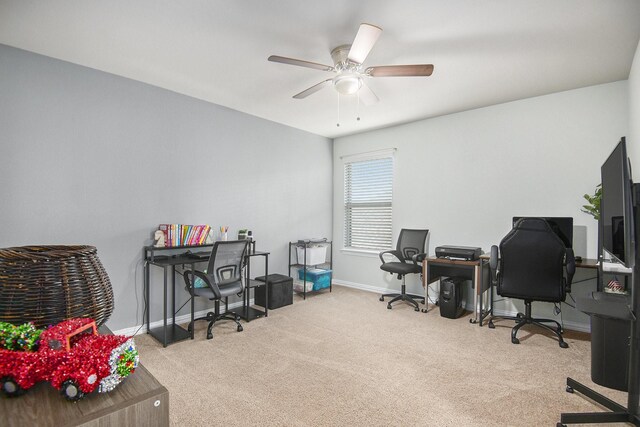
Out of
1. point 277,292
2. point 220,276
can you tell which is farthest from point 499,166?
point 220,276

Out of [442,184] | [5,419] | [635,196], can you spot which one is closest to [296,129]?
[442,184]

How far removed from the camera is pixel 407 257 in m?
4.49

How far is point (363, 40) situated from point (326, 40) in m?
0.51

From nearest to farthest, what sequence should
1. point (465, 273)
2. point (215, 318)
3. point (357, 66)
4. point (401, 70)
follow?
point (401, 70), point (357, 66), point (215, 318), point (465, 273)

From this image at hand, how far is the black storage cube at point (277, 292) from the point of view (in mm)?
4160

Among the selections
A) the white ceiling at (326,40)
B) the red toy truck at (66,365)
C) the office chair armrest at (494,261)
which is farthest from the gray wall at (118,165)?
the office chair armrest at (494,261)

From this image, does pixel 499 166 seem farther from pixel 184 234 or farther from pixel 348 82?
pixel 184 234

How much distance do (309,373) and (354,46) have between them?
243 cm

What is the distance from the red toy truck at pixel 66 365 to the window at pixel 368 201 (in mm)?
4610

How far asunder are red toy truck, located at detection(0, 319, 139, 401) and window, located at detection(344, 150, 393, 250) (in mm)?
4610

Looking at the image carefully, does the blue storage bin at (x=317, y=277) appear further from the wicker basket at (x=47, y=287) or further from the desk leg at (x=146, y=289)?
the wicker basket at (x=47, y=287)

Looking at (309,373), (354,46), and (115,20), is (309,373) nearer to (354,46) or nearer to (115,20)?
(354,46)

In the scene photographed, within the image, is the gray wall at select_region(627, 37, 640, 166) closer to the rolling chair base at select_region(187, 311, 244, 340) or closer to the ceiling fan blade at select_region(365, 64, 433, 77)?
the ceiling fan blade at select_region(365, 64, 433, 77)

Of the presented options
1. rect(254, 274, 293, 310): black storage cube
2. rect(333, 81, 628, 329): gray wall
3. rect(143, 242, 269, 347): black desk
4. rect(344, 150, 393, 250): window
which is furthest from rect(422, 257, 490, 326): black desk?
rect(143, 242, 269, 347): black desk
